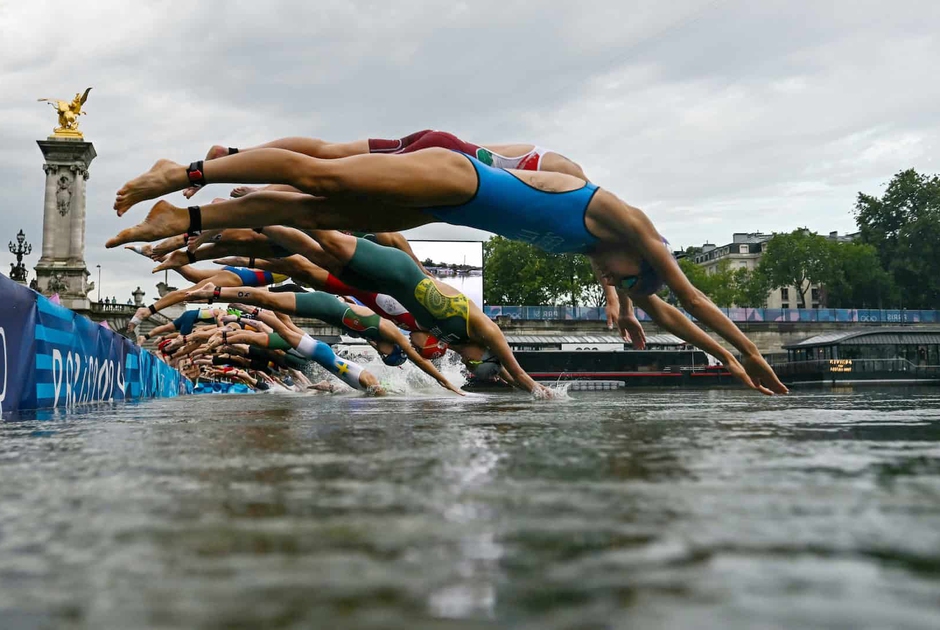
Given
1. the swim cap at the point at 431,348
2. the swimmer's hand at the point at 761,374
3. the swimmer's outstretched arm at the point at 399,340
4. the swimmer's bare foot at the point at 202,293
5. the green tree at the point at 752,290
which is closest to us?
the swimmer's hand at the point at 761,374

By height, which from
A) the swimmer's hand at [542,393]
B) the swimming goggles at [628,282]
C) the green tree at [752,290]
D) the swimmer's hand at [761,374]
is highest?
the green tree at [752,290]

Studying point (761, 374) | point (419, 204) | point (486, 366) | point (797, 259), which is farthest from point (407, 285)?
point (797, 259)

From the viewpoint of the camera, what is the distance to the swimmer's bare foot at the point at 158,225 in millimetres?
4656

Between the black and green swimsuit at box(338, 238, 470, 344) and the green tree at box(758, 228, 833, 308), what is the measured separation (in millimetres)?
70190

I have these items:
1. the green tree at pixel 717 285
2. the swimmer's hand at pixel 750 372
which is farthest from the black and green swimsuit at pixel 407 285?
the green tree at pixel 717 285

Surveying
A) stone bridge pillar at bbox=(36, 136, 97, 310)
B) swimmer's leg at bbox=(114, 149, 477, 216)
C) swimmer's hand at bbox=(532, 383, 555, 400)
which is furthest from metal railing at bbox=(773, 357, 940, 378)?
stone bridge pillar at bbox=(36, 136, 97, 310)

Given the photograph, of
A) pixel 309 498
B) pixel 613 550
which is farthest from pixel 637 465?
pixel 613 550

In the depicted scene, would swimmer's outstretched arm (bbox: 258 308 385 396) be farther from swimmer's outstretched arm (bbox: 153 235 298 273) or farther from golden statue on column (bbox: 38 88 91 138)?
golden statue on column (bbox: 38 88 91 138)

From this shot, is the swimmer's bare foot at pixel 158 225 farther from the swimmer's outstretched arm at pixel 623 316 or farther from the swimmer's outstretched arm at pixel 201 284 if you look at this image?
the swimmer's outstretched arm at pixel 201 284

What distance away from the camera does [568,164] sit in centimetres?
635

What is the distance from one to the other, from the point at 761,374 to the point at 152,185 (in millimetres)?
5196

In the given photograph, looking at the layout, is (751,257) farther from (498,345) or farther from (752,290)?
(498,345)

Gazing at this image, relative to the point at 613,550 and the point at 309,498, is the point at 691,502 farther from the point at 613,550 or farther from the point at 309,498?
the point at 309,498

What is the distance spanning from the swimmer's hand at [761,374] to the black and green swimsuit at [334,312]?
21.6 ft
